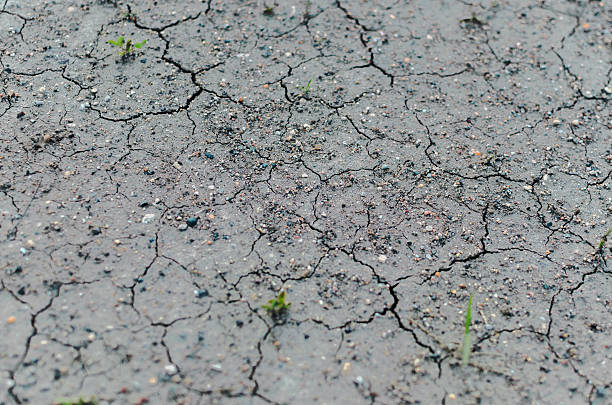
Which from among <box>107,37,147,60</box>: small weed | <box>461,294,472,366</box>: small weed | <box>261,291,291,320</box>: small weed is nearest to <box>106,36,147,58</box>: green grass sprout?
<box>107,37,147,60</box>: small weed

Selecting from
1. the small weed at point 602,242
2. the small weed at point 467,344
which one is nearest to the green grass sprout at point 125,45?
the small weed at point 467,344

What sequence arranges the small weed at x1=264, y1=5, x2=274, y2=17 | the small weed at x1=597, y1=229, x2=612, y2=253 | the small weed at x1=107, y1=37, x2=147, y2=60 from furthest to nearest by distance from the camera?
the small weed at x1=264, y1=5, x2=274, y2=17 < the small weed at x1=107, y1=37, x2=147, y2=60 < the small weed at x1=597, y1=229, x2=612, y2=253

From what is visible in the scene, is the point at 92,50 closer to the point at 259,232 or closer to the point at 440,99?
the point at 259,232

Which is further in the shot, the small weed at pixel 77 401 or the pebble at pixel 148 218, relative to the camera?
the pebble at pixel 148 218

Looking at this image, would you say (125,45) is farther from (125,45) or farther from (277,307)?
(277,307)

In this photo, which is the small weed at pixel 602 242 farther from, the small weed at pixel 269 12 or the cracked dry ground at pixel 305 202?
the small weed at pixel 269 12

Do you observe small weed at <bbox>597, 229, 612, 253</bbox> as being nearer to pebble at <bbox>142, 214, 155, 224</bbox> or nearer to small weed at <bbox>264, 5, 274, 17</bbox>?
pebble at <bbox>142, 214, 155, 224</bbox>

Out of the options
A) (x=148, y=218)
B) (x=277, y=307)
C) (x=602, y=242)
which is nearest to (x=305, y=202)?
(x=277, y=307)
